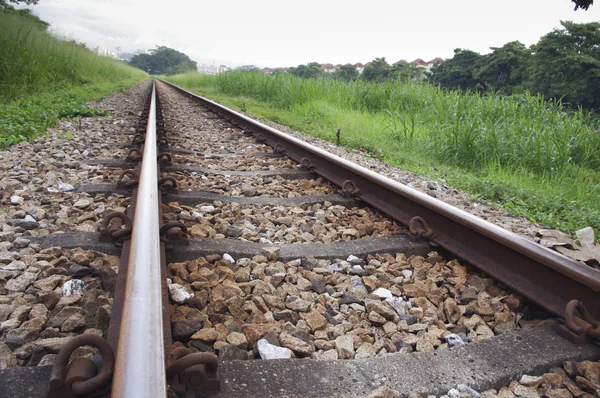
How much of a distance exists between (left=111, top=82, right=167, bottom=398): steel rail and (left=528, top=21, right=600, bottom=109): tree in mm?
21819

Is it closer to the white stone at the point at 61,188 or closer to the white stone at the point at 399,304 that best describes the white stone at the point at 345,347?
the white stone at the point at 399,304

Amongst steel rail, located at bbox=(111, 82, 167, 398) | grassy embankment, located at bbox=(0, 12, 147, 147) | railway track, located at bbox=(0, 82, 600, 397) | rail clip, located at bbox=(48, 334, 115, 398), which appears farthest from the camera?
grassy embankment, located at bbox=(0, 12, 147, 147)

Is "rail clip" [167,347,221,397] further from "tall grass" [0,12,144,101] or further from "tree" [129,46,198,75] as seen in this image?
"tree" [129,46,198,75]

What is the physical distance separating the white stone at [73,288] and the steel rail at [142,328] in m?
0.28

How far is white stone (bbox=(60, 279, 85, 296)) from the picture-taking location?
1.53 metres

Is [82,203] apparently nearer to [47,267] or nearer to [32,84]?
[47,267]

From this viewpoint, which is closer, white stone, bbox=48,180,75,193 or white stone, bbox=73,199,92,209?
white stone, bbox=73,199,92,209

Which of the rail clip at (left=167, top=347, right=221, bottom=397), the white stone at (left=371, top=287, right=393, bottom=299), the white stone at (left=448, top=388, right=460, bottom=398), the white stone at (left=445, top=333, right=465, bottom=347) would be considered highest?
the rail clip at (left=167, top=347, right=221, bottom=397)

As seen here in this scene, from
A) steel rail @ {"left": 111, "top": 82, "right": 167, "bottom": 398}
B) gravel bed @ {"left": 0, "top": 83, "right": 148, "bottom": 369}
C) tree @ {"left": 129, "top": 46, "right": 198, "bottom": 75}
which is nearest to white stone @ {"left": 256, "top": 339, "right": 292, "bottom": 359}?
steel rail @ {"left": 111, "top": 82, "right": 167, "bottom": 398}

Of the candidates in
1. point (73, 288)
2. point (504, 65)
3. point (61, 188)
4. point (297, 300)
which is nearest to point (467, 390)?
point (297, 300)

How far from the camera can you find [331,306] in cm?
164

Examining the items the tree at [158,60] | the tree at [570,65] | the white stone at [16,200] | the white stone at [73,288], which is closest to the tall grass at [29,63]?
the white stone at [16,200]

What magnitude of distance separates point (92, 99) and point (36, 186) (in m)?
7.11

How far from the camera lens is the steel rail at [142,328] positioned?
84 cm
